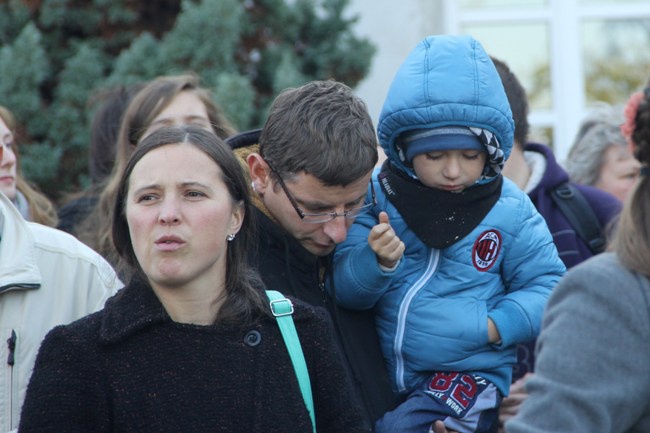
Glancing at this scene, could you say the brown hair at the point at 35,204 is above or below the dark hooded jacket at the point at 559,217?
above

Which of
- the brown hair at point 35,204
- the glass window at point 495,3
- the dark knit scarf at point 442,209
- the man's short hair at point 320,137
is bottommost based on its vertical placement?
the brown hair at point 35,204

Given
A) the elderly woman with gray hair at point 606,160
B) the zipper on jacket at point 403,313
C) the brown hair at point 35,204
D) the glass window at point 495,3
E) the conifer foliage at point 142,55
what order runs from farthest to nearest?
the glass window at point 495,3
the conifer foliage at point 142,55
the elderly woman with gray hair at point 606,160
the brown hair at point 35,204
the zipper on jacket at point 403,313

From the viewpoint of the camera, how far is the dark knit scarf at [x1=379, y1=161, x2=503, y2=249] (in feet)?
11.3

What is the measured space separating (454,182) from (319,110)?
1.59 feet

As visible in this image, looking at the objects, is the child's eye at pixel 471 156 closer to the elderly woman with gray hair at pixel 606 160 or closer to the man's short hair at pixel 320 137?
the man's short hair at pixel 320 137

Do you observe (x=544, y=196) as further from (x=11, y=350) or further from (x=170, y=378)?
(x=11, y=350)

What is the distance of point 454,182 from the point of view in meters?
3.46

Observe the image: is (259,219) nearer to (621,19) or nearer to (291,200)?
(291,200)

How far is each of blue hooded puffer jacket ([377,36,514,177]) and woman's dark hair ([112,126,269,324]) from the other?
22.7 inches

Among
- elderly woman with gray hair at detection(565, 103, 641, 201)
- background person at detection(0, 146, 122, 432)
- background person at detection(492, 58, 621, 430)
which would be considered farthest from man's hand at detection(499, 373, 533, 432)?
elderly woman with gray hair at detection(565, 103, 641, 201)

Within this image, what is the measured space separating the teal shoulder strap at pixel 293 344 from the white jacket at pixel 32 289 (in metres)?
0.65

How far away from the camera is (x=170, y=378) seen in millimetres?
2945

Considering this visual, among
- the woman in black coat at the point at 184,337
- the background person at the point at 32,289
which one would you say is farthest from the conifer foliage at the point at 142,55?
the woman in black coat at the point at 184,337

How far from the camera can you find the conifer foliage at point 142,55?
6.57 metres
